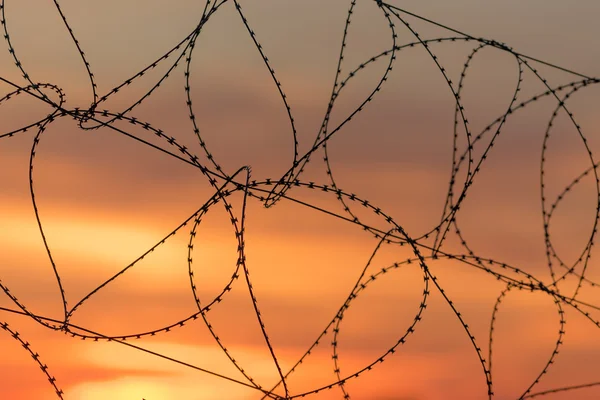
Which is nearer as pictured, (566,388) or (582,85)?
(566,388)

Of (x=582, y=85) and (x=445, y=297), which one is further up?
(x=582, y=85)

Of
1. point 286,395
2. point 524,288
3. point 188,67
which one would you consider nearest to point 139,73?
point 188,67

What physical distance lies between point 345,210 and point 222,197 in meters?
1.43

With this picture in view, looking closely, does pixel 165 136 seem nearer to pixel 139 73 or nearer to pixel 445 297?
pixel 139 73

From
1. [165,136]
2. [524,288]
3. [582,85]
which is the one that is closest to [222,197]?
[165,136]

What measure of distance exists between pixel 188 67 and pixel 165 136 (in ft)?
3.73

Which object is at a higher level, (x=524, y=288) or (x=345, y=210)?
(x=345, y=210)

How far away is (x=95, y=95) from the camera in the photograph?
1384 cm

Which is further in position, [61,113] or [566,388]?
[61,113]

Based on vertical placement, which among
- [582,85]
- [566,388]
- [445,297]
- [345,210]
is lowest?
[566,388]

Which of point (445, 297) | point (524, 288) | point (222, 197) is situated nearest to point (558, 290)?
point (524, 288)

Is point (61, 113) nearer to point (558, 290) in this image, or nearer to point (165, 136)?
point (165, 136)

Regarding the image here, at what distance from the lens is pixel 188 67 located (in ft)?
44.2

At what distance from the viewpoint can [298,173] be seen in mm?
13445
